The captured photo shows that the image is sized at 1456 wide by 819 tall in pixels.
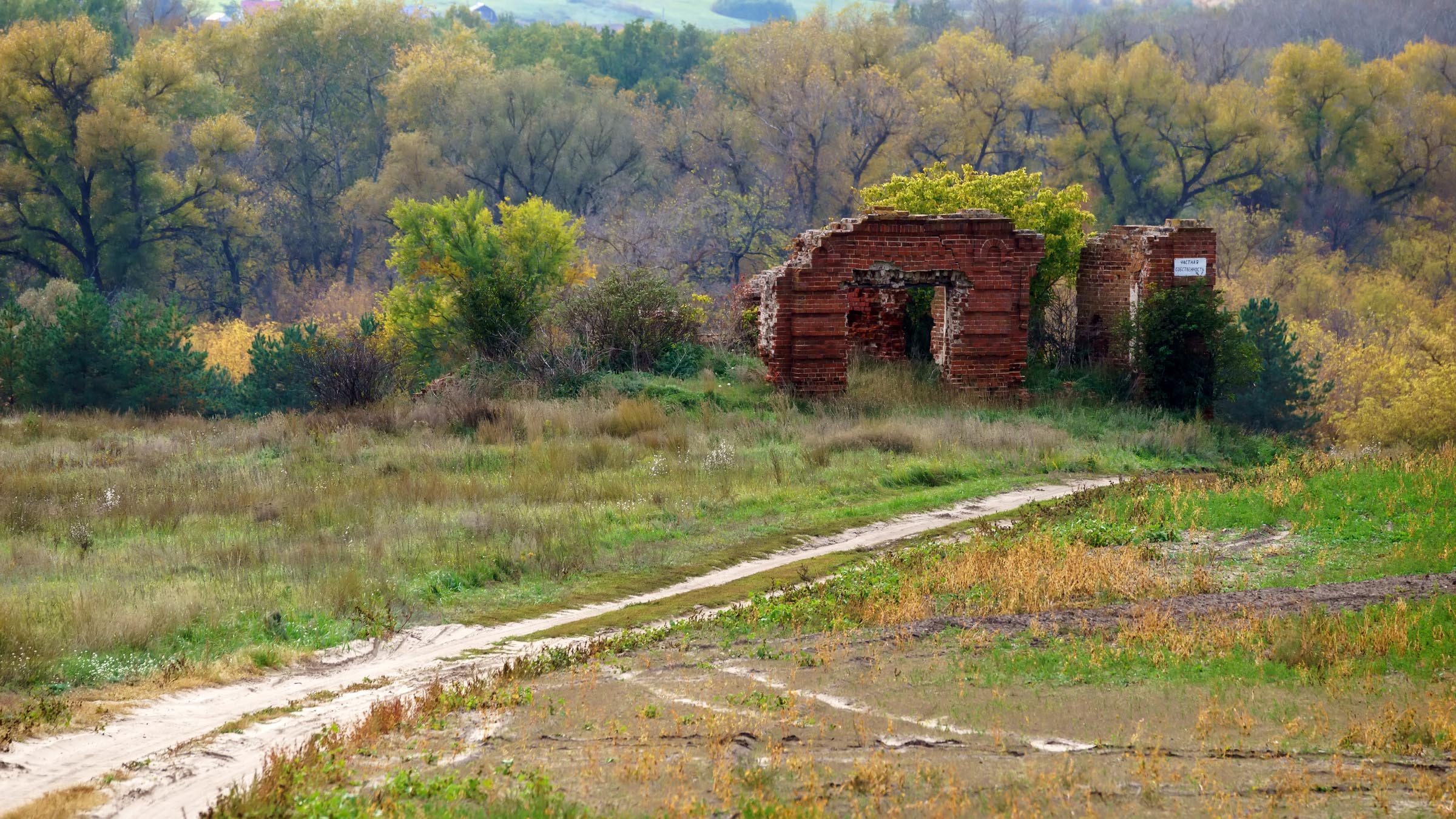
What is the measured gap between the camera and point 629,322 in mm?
25516

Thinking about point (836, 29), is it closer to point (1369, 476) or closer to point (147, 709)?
point (1369, 476)

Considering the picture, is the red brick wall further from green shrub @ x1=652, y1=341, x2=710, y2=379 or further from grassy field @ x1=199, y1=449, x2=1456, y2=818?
grassy field @ x1=199, y1=449, x2=1456, y2=818

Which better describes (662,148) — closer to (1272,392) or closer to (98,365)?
(98,365)

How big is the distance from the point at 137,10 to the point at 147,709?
84857 mm

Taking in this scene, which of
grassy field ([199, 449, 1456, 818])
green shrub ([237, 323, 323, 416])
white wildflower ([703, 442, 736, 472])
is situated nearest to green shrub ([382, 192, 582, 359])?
green shrub ([237, 323, 323, 416])

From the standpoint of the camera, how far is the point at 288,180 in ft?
201

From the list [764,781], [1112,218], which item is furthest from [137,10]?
[764,781]

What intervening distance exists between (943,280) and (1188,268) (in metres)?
4.61

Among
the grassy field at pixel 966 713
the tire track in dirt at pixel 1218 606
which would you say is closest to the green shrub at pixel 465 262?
the grassy field at pixel 966 713

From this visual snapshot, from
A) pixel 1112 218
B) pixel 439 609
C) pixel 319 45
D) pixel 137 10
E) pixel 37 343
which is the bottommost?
pixel 439 609

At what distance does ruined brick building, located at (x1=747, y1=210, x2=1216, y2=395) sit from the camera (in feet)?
77.2

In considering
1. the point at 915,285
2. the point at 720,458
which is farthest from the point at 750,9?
the point at 720,458

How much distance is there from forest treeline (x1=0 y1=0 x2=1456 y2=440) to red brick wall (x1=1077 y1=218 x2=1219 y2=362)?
73.2ft

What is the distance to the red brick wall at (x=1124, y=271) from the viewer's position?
967 inches
